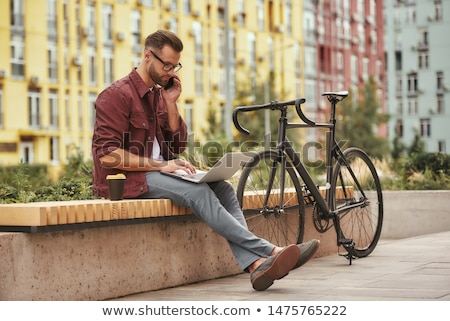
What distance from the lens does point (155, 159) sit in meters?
6.51

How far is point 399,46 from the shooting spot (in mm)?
85375

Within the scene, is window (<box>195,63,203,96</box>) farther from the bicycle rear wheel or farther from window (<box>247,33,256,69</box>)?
the bicycle rear wheel

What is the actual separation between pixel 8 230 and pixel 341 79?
69756mm

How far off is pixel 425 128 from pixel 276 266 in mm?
80109

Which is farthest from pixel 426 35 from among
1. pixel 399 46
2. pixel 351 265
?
pixel 351 265

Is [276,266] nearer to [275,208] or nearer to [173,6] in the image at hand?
[275,208]

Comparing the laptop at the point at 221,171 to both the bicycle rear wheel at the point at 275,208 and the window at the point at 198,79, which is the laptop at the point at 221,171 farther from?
the window at the point at 198,79

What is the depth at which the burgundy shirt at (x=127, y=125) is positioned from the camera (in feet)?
20.5

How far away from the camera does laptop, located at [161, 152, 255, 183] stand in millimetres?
6105

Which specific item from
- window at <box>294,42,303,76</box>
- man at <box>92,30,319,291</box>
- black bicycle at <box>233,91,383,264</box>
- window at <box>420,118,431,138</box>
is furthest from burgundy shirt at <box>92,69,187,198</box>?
window at <box>420,118,431,138</box>

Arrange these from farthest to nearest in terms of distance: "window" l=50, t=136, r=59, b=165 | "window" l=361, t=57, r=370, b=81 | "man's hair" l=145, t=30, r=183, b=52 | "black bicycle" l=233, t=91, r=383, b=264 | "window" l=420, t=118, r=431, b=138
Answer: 1. "window" l=420, t=118, r=431, b=138
2. "window" l=361, t=57, r=370, b=81
3. "window" l=50, t=136, r=59, b=165
4. "black bicycle" l=233, t=91, r=383, b=264
5. "man's hair" l=145, t=30, r=183, b=52

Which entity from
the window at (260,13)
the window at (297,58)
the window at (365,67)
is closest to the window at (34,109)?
the window at (260,13)

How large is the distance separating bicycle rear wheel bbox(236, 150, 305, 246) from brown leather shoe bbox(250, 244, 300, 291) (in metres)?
0.80

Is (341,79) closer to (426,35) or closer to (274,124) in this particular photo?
(426,35)
